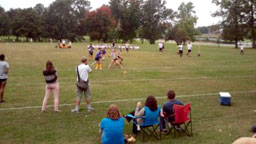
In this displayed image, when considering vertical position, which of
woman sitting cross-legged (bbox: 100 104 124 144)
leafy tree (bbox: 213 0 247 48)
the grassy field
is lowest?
the grassy field

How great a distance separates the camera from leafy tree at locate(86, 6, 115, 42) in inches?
3612

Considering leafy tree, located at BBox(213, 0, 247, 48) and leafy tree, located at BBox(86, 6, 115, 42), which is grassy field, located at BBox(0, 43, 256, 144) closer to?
leafy tree, located at BBox(213, 0, 247, 48)

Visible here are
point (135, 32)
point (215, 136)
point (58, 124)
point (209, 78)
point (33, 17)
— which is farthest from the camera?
point (135, 32)

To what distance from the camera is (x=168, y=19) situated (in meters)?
95.1

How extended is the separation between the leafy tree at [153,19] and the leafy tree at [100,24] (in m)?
11.8

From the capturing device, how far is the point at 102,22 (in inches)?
3605

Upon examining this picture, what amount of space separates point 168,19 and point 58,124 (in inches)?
3580

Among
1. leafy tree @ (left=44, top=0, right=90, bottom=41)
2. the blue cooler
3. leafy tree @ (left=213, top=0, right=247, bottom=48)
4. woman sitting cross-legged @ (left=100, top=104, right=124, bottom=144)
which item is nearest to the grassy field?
the blue cooler

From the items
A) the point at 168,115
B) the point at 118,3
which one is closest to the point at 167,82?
the point at 168,115

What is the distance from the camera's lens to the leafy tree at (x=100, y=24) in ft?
301

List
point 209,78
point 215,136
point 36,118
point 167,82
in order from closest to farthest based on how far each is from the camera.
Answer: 1. point 215,136
2. point 36,118
3. point 167,82
4. point 209,78

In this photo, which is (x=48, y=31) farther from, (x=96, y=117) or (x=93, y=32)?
(x=96, y=117)

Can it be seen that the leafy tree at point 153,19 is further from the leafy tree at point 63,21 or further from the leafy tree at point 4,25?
the leafy tree at point 4,25

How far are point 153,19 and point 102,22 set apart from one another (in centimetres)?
1746
